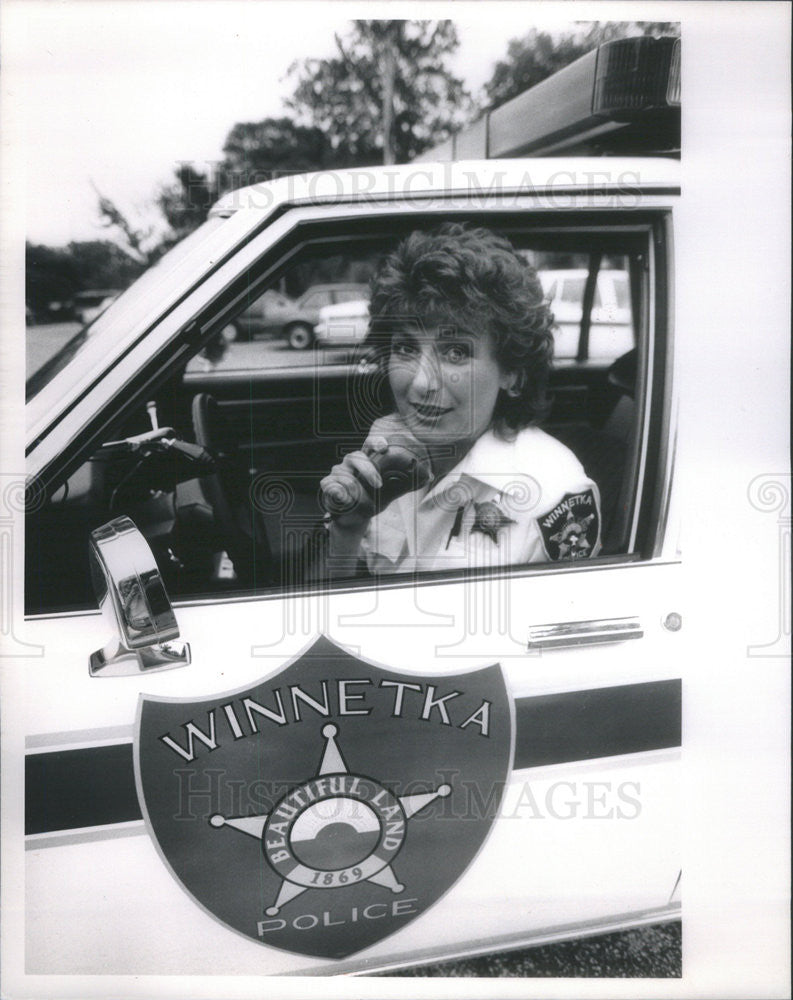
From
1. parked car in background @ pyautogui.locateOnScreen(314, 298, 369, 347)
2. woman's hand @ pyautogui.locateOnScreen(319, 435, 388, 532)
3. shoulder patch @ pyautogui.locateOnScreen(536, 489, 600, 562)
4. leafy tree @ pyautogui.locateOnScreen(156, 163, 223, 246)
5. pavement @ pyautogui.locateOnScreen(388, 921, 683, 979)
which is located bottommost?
pavement @ pyautogui.locateOnScreen(388, 921, 683, 979)

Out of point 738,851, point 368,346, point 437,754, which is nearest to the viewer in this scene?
point 368,346

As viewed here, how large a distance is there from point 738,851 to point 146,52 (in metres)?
2.00

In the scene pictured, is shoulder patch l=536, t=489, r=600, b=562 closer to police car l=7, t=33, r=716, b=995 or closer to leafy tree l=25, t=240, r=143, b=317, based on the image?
police car l=7, t=33, r=716, b=995

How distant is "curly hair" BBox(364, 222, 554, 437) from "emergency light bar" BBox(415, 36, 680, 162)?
16 cm

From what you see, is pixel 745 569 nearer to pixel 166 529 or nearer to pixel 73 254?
pixel 166 529

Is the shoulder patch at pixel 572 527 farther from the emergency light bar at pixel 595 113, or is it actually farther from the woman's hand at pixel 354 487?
the emergency light bar at pixel 595 113

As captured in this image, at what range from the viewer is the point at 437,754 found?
1697mm

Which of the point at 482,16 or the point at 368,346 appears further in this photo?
the point at 482,16

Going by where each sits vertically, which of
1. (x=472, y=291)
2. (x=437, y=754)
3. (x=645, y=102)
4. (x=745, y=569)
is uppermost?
(x=645, y=102)

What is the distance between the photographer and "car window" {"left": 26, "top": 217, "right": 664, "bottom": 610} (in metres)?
1.57

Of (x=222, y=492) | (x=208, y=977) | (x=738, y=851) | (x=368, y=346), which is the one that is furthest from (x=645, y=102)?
(x=208, y=977)

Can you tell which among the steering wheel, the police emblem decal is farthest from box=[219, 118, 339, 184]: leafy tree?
the police emblem decal

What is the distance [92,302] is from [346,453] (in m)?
0.55

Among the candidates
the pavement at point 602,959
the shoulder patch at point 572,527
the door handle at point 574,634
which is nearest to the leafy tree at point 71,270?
the shoulder patch at point 572,527
